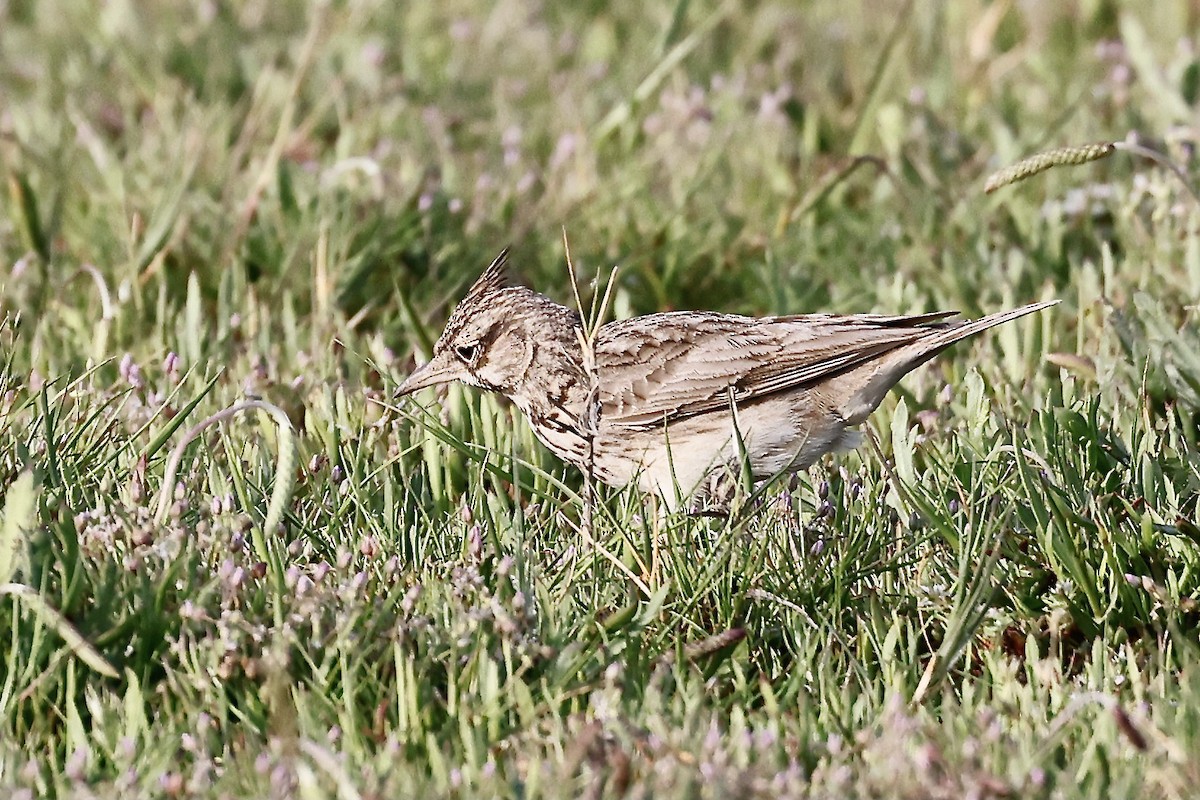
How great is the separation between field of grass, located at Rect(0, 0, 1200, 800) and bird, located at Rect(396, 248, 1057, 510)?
15 cm

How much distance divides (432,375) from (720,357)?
914mm

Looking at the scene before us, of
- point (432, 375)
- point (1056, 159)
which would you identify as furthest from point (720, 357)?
point (1056, 159)

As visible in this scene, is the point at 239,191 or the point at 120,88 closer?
the point at 239,191

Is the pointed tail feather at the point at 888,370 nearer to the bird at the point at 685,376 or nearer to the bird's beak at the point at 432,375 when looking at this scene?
the bird at the point at 685,376

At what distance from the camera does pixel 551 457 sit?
5410 mm

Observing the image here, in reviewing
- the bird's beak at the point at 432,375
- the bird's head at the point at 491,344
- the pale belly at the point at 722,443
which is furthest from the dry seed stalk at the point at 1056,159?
the bird's beak at the point at 432,375

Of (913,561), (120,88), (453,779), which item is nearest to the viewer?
(453,779)

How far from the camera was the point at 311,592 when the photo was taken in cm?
381

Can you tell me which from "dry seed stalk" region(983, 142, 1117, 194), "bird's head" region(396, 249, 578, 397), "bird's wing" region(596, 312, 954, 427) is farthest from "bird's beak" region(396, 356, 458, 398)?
"dry seed stalk" region(983, 142, 1117, 194)

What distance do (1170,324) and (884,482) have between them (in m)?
1.18

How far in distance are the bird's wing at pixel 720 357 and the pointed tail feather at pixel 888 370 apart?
0.13 ft

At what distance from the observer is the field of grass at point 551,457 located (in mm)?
3541

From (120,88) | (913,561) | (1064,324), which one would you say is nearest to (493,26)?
(120,88)

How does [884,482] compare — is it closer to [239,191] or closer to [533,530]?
[533,530]
